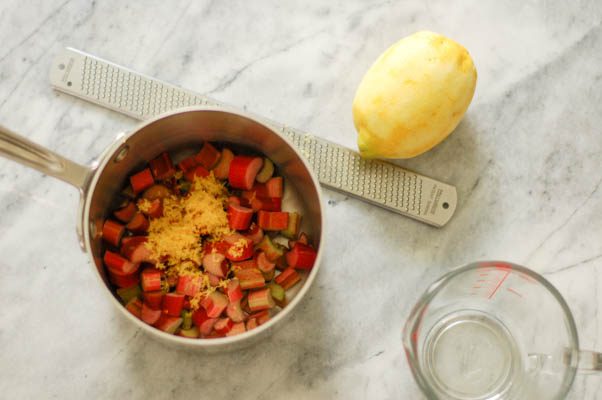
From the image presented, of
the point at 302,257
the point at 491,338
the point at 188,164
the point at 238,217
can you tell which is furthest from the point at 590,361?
the point at 188,164

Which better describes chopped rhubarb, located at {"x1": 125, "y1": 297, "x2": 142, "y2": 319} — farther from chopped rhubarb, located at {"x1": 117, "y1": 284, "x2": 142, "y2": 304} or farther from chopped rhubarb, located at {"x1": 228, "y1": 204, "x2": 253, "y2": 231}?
chopped rhubarb, located at {"x1": 228, "y1": 204, "x2": 253, "y2": 231}

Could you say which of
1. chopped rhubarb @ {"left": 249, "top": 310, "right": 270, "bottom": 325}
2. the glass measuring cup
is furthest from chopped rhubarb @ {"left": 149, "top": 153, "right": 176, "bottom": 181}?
the glass measuring cup

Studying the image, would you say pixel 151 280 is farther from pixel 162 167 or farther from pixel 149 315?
pixel 162 167

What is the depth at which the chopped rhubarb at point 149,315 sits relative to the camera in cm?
90

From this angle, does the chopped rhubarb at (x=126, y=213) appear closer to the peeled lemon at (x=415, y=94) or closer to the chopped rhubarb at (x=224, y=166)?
the chopped rhubarb at (x=224, y=166)

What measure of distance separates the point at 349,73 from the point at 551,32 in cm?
35

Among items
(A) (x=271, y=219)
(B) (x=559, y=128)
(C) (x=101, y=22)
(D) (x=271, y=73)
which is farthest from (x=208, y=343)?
(B) (x=559, y=128)

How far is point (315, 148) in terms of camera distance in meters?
1.01

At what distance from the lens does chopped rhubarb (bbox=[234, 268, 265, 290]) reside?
3.04 feet

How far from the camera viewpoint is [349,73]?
3.43ft

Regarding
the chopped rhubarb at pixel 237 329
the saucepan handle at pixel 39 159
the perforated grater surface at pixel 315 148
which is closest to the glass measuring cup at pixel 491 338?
the perforated grater surface at pixel 315 148

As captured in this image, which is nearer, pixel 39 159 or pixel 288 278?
pixel 39 159

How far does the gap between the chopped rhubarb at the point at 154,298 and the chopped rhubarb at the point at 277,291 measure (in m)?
0.16

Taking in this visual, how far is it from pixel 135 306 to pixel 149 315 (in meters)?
0.03
